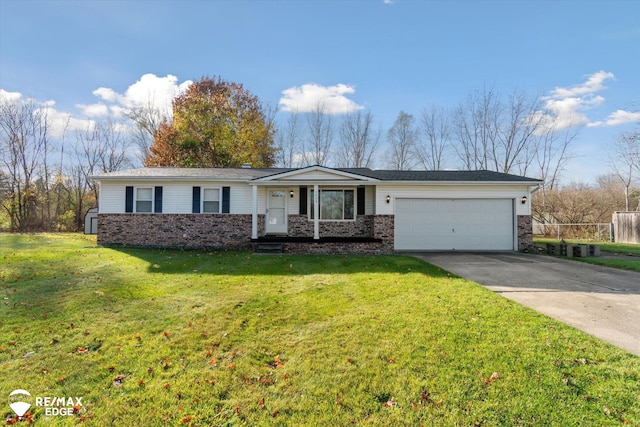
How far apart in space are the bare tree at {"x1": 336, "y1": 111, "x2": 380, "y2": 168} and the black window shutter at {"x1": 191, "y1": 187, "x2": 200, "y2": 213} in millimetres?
17462

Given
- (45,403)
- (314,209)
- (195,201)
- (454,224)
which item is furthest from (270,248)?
(45,403)

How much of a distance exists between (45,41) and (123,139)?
15442 mm

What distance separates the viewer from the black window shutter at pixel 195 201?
41.3ft

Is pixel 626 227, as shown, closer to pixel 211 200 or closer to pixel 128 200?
pixel 211 200

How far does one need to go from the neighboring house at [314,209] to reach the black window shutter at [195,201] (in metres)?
0.04

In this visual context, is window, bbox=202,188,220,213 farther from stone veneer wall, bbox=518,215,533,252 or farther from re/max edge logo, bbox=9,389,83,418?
stone veneer wall, bbox=518,215,533,252

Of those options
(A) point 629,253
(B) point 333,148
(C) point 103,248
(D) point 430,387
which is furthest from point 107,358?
(B) point 333,148

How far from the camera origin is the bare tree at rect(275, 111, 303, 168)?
94.3 feet

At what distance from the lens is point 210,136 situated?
2500cm

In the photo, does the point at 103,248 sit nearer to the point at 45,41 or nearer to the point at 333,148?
the point at 45,41

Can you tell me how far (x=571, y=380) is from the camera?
2910 mm

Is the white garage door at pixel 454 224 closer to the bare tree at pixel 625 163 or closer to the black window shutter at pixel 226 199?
the black window shutter at pixel 226 199

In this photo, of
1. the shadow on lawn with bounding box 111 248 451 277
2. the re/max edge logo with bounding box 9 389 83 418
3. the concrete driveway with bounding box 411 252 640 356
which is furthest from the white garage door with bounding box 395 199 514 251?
the re/max edge logo with bounding box 9 389 83 418

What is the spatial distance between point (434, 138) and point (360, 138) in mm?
6869
